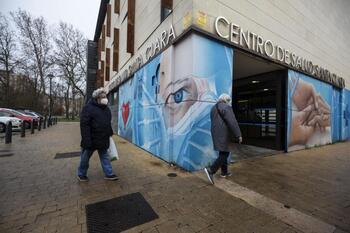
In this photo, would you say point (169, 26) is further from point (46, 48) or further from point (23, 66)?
point (46, 48)

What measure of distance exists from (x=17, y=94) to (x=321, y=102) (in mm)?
32549

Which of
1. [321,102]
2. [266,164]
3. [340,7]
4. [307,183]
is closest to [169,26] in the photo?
[266,164]

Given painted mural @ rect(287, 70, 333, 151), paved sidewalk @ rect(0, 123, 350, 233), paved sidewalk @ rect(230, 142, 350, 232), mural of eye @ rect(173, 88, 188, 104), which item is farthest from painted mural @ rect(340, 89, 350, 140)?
mural of eye @ rect(173, 88, 188, 104)

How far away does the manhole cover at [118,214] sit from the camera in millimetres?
2160

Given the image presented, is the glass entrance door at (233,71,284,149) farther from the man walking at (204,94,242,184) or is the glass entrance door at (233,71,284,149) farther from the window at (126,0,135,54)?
the window at (126,0,135,54)

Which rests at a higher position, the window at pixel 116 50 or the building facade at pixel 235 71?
the window at pixel 116 50

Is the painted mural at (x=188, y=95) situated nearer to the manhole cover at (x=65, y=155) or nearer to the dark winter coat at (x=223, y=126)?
the dark winter coat at (x=223, y=126)

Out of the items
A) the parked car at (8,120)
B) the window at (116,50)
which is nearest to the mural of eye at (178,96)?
the window at (116,50)

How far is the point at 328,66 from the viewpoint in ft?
31.1

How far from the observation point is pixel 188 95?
4363mm

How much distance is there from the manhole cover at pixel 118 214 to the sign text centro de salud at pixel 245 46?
4229mm

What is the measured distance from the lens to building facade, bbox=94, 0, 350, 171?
4.41 meters

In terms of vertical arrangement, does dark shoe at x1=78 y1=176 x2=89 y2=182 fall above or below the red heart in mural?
below

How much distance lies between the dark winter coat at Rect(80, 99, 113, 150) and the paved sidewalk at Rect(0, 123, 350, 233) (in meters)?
0.82
